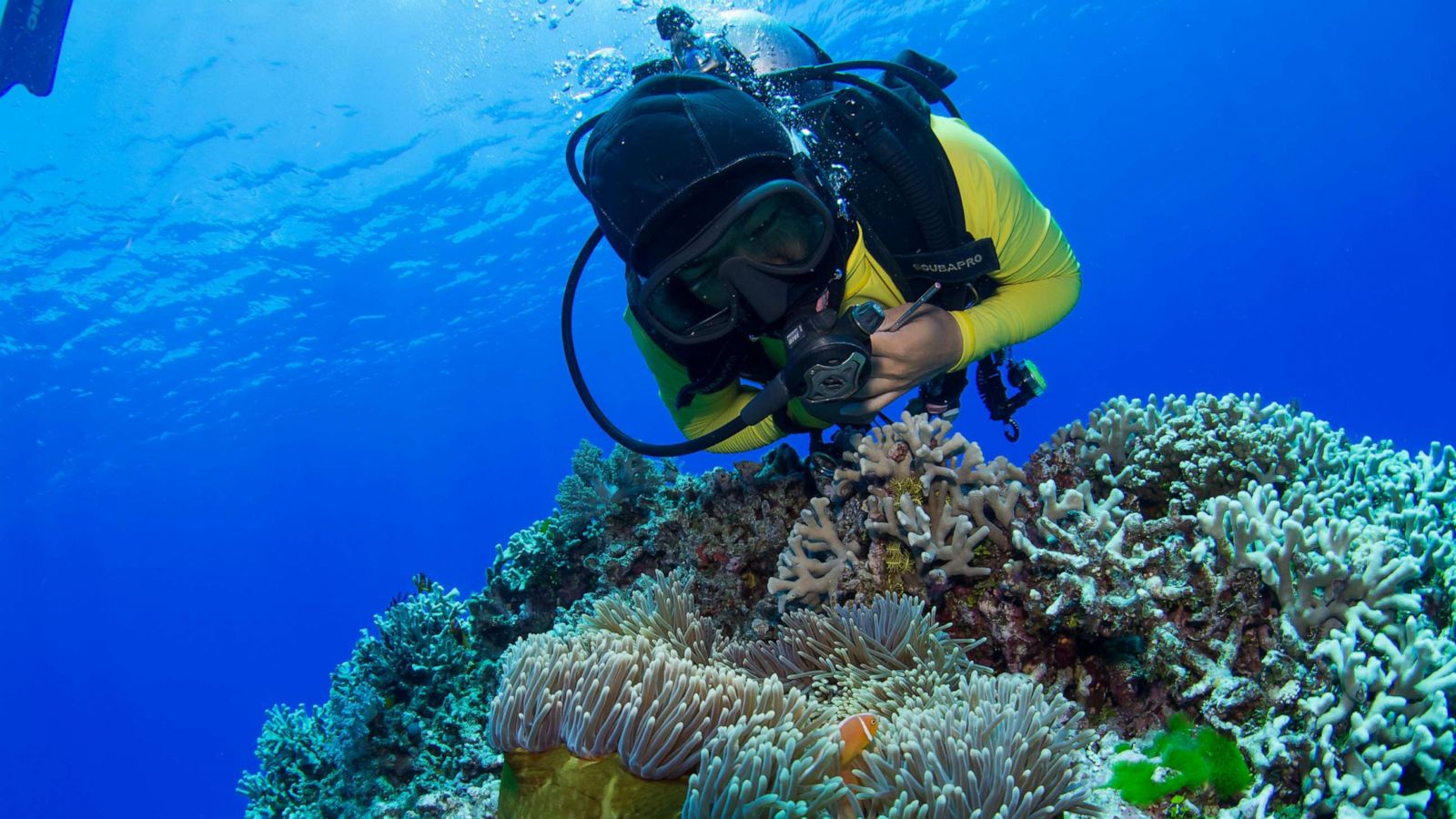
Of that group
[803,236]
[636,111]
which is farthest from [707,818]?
[636,111]

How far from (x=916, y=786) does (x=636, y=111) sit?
9.53 feet

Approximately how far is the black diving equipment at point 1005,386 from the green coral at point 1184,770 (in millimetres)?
2650

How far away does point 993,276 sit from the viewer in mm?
3990

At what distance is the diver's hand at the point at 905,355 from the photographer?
3238 mm

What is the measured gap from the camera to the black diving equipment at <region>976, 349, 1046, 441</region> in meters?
4.86

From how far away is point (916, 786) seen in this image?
1.93 metres

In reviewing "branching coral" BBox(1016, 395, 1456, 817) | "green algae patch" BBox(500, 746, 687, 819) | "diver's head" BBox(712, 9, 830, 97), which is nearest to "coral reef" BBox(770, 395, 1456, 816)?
"branching coral" BBox(1016, 395, 1456, 817)

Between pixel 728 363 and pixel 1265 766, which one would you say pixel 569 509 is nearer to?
pixel 728 363

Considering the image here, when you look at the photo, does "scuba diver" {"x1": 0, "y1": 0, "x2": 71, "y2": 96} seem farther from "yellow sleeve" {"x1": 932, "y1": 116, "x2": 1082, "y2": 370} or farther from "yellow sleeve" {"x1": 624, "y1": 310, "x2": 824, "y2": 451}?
"yellow sleeve" {"x1": 932, "y1": 116, "x2": 1082, "y2": 370}

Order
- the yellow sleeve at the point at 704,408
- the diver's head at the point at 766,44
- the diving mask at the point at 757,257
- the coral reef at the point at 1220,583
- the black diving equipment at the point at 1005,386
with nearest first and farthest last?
the coral reef at the point at 1220,583 → the diving mask at the point at 757,257 → the diver's head at the point at 766,44 → the yellow sleeve at the point at 704,408 → the black diving equipment at the point at 1005,386

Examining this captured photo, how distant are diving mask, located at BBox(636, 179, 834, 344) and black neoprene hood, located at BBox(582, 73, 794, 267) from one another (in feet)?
0.34

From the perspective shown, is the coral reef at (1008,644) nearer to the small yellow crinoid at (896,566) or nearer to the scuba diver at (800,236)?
the small yellow crinoid at (896,566)

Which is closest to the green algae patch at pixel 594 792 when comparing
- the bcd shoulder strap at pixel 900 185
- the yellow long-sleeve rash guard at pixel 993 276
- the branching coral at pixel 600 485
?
the yellow long-sleeve rash guard at pixel 993 276

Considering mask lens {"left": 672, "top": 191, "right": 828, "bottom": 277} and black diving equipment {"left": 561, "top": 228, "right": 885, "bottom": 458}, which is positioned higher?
mask lens {"left": 672, "top": 191, "right": 828, "bottom": 277}
